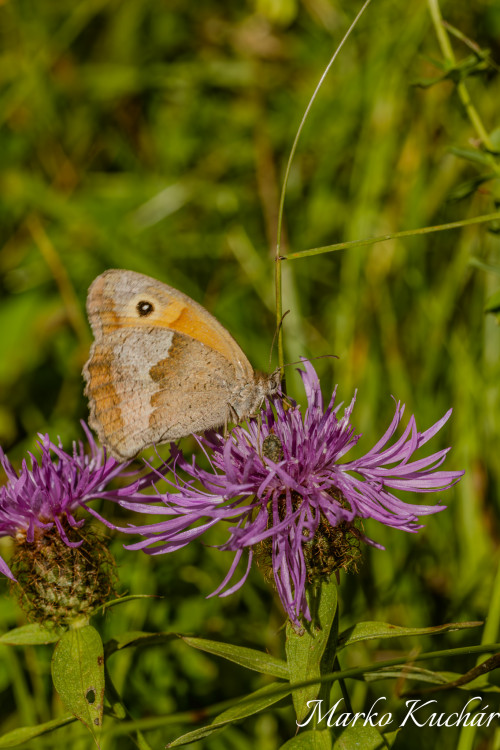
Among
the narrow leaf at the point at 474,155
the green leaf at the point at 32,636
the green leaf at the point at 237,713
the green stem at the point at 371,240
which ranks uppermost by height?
the narrow leaf at the point at 474,155

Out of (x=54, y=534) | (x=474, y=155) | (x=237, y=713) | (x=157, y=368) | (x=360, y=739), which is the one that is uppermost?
(x=474, y=155)

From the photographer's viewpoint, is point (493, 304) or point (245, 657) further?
point (493, 304)

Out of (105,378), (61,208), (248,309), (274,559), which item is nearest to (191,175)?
(61,208)

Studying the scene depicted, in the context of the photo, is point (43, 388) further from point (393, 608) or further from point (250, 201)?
point (393, 608)

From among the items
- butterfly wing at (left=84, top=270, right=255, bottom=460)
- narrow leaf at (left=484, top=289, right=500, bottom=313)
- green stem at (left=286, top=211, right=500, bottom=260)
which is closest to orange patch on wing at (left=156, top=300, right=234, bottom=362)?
butterfly wing at (left=84, top=270, right=255, bottom=460)

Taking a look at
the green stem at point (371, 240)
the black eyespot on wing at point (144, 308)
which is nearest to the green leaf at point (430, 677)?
the green stem at point (371, 240)

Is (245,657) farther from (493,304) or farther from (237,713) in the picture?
(493,304)

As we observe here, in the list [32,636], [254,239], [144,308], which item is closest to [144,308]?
[144,308]

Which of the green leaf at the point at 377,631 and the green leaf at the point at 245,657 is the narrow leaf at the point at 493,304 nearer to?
the green leaf at the point at 377,631
